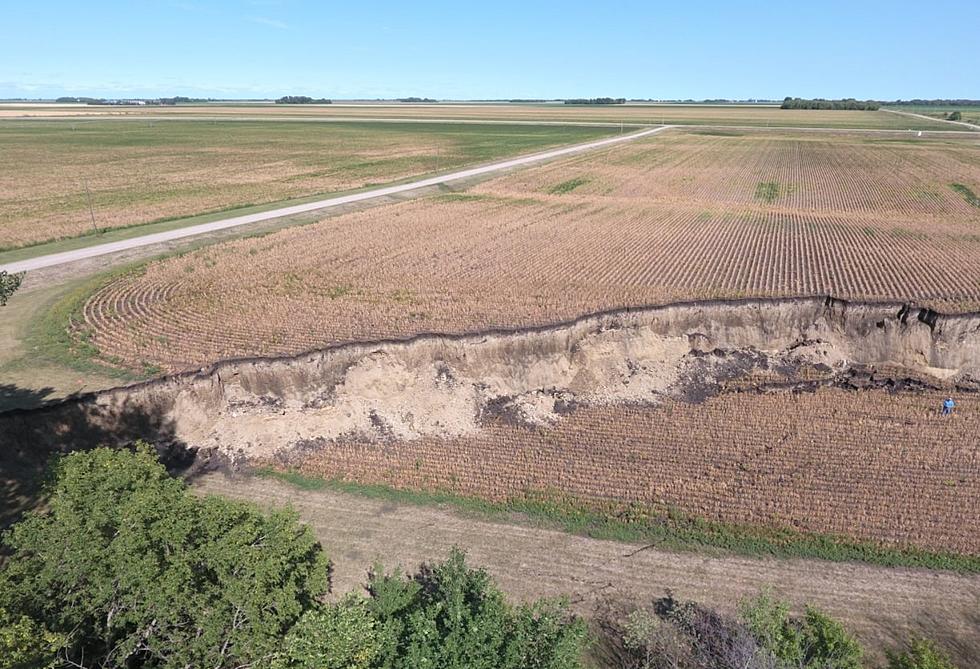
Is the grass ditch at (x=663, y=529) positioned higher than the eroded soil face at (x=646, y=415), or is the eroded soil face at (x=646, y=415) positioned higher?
the eroded soil face at (x=646, y=415)

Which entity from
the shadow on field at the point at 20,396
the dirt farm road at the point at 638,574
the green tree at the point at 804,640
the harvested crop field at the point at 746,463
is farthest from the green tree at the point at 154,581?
the shadow on field at the point at 20,396

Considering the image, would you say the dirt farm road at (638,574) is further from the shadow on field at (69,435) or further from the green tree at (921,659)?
the shadow on field at (69,435)

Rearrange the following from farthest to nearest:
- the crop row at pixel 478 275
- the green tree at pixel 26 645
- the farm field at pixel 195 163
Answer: the farm field at pixel 195 163 → the crop row at pixel 478 275 → the green tree at pixel 26 645

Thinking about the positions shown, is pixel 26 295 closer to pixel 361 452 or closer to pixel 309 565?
pixel 361 452

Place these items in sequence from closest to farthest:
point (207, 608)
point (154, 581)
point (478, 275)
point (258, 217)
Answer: point (154, 581) < point (207, 608) < point (478, 275) < point (258, 217)

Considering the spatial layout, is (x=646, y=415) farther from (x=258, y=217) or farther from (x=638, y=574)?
(x=258, y=217)

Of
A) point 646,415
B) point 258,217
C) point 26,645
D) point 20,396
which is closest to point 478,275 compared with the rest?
point 646,415
